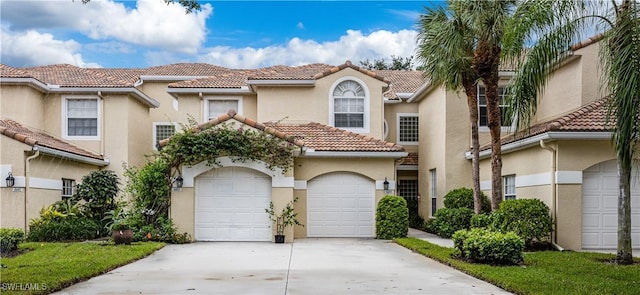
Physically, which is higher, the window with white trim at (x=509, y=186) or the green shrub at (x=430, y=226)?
the window with white trim at (x=509, y=186)

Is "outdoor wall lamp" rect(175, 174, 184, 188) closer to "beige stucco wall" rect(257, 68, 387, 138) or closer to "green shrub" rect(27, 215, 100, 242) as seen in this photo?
"green shrub" rect(27, 215, 100, 242)

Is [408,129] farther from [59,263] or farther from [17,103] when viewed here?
[59,263]

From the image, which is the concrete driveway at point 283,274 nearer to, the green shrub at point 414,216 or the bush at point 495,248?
the bush at point 495,248

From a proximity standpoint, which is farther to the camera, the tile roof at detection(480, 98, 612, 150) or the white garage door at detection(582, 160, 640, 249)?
the white garage door at detection(582, 160, 640, 249)

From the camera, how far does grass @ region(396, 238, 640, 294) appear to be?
31.6ft

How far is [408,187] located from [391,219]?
838cm

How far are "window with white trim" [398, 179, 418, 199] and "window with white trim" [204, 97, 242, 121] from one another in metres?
7.97

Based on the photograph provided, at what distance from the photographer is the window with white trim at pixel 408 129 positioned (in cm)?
2723

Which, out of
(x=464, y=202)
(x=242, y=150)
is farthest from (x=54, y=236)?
(x=464, y=202)

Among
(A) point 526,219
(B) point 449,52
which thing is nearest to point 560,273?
(A) point 526,219

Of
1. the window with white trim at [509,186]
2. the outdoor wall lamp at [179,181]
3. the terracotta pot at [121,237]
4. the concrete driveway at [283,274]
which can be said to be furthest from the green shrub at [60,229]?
the window with white trim at [509,186]

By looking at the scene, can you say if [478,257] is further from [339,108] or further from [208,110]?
[208,110]

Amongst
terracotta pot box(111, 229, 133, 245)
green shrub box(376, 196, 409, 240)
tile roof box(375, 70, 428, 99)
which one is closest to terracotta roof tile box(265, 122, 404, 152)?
green shrub box(376, 196, 409, 240)

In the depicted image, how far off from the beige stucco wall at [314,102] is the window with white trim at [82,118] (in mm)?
6477
